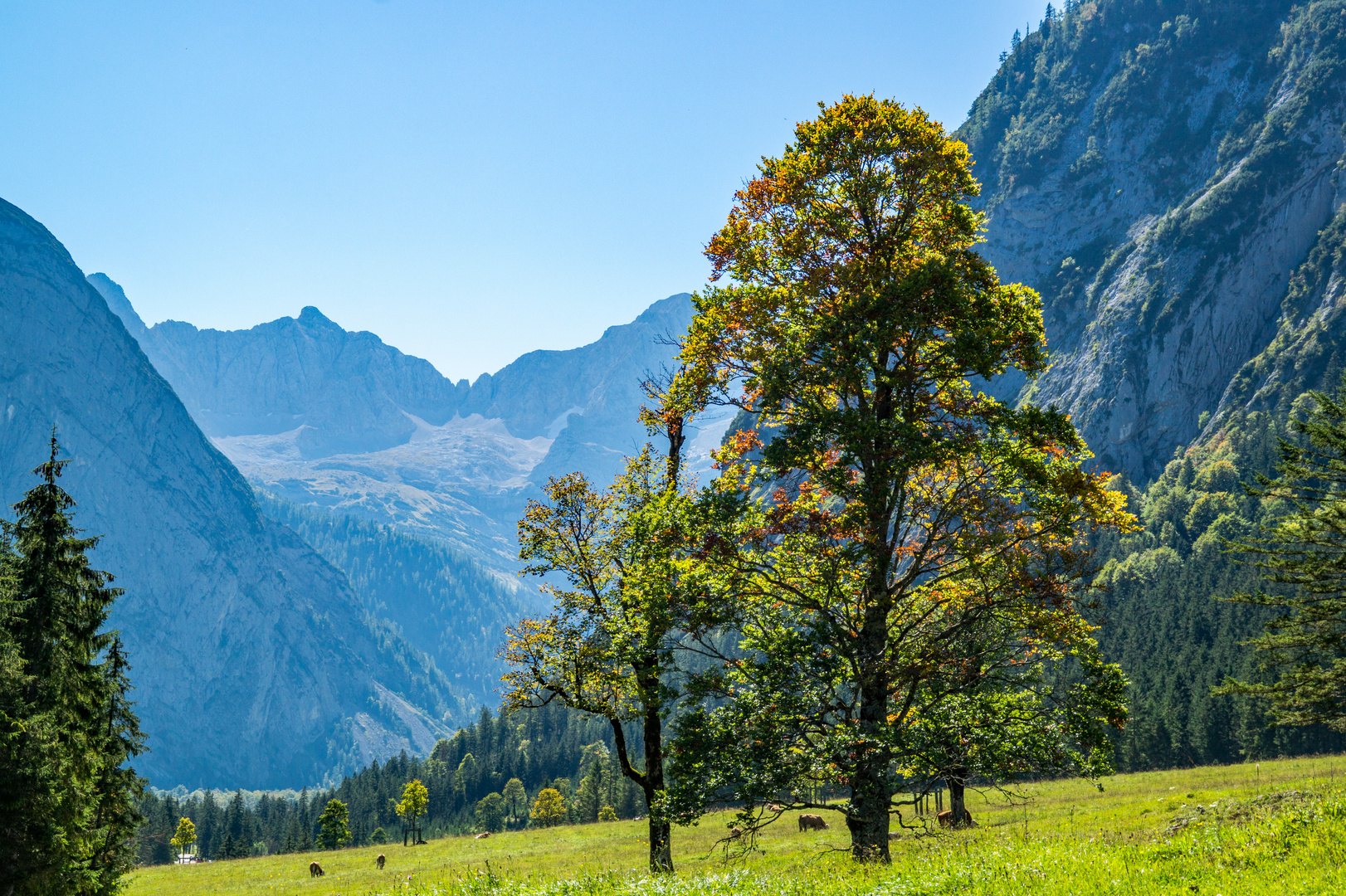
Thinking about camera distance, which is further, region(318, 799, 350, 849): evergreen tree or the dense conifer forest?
region(318, 799, 350, 849): evergreen tree

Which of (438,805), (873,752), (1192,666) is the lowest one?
(438,805)

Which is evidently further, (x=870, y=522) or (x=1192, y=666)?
(x=1192, y=666)

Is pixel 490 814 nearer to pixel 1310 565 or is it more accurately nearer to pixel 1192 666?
pixel 1192 666

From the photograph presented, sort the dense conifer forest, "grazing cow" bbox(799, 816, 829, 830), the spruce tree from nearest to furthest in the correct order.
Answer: the spruce tree, "grazing cow" bbox(799, 816, 829, 830), the dense conifer forest

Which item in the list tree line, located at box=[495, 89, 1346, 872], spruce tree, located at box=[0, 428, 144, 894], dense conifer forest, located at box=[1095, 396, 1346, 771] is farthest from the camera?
dense conifer forest, located at box=[1095, 396, 1346, 771]

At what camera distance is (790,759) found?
15.6 metres

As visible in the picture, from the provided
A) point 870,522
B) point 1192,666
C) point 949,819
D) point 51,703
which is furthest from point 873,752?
point 1192,666

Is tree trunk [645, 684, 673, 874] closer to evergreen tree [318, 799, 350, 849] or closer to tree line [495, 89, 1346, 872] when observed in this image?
tree line [495, 89, 1346, 872]

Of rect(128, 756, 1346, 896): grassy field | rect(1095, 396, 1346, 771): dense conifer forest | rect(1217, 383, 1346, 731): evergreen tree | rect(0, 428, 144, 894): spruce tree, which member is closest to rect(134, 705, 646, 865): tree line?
rect(1095, 396, 1346, 771): dense conifer forest

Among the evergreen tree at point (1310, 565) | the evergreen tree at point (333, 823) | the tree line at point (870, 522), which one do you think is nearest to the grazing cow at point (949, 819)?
the evergreen tree at point (1310, 565)

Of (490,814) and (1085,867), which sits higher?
(1085,867)

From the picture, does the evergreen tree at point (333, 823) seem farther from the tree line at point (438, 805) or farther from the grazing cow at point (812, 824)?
the grazing cow at point (812, 824)

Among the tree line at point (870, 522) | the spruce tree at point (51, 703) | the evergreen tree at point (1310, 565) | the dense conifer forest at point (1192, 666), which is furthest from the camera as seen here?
the dense conifer forest at point (1192, 666)

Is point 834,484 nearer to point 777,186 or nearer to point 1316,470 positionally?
point 777,186
